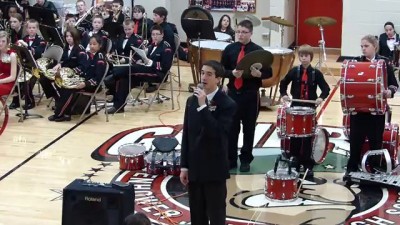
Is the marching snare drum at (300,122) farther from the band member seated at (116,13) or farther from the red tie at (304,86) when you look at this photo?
the band member seated at (116,13)

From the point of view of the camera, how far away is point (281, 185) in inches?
313

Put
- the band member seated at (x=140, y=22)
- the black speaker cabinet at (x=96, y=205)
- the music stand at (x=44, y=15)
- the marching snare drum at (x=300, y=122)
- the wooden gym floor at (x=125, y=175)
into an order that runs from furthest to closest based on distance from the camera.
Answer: the band member seated at (x=140, y=22) → the music stand at (x=44, y=15) → the marching snare drum at (x=300, y=122) → the wooden gym floor at (x=125, y=175) → the black speaker cabinet at (x=96, y=205)

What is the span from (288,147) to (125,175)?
1.91 metres

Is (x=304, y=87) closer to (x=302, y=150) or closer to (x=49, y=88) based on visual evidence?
(x=302, y=150)

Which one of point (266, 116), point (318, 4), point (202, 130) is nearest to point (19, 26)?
point (266, 116)

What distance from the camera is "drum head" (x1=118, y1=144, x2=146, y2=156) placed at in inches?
360

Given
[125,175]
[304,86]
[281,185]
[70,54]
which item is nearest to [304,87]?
[304,86]

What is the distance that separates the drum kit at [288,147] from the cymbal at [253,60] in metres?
0.55

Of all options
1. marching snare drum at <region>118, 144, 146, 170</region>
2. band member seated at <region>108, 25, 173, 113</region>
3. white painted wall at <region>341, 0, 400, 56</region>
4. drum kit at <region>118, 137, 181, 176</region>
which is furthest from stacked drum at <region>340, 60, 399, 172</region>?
white painted wall at <region>341, 0, 400, 56</region>

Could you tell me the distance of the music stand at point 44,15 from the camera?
13226mm

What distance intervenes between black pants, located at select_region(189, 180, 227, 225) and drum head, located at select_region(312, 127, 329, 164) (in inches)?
107

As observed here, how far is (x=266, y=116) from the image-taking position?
1191 cm

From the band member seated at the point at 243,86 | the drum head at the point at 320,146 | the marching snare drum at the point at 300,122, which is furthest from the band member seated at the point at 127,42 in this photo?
the marching snare drum at the point at 300,122

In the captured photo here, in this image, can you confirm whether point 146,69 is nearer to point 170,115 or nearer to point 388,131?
point 170,115
